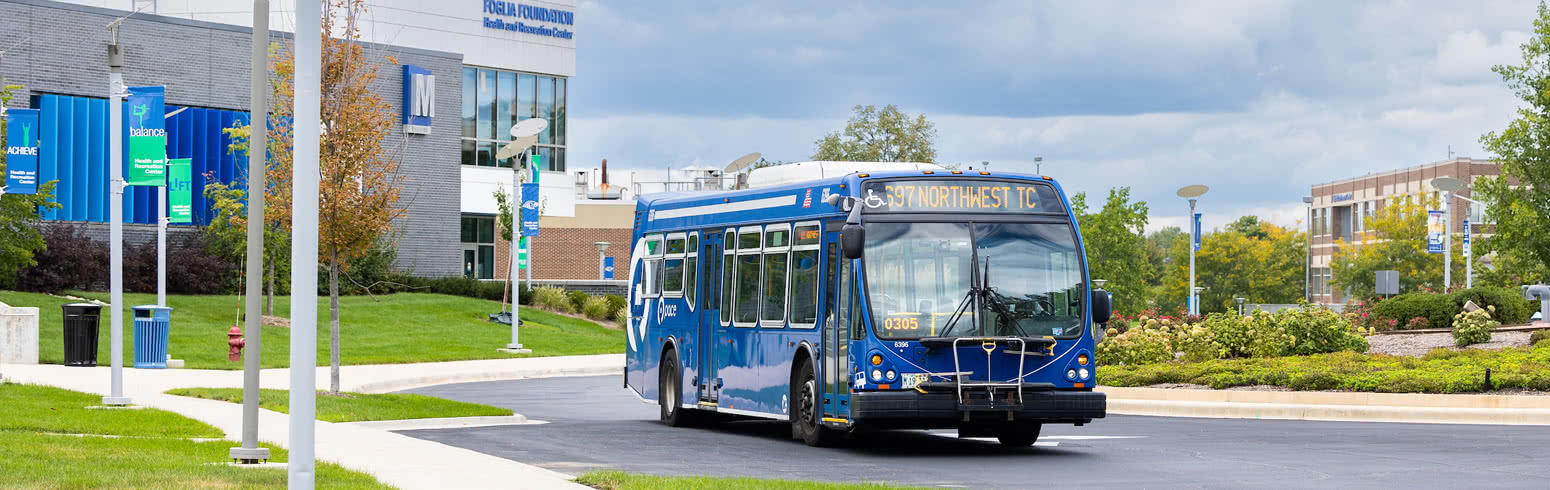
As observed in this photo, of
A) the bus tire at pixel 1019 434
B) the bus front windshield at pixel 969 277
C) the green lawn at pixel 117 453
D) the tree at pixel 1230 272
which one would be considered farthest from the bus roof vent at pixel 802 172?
the tree at pixel 1230 272

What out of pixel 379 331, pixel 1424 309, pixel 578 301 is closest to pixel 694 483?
pixel 1424 309

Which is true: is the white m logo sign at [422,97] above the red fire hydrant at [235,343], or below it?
above

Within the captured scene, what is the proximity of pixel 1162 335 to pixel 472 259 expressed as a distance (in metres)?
45.9

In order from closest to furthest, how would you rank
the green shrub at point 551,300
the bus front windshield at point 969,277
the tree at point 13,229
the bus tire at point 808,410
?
the bus front windshield at point 969,277 → the bus tire at point 808,410 → the tree at point 13,229 → the green shrub at point 551,300

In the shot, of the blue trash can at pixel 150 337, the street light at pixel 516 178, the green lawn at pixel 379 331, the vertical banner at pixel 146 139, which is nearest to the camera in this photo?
the vertical banner at pixel 146 139

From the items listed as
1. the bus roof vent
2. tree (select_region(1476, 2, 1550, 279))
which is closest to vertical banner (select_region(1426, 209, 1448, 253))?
tree (select_region(1476, 2, 1550, 279))

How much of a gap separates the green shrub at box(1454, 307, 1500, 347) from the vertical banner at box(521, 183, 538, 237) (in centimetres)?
2221

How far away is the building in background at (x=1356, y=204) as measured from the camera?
103331 millimetres

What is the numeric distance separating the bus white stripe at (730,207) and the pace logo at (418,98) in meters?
40.6

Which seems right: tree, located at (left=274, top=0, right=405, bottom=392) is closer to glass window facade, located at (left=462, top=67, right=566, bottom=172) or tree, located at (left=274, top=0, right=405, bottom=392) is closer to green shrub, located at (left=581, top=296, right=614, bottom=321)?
green shrub, located at (left=581, top=296, right=614, bottom=321)

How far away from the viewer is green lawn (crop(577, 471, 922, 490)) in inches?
502

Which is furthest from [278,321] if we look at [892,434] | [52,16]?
[892,434]

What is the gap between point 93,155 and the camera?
171ft

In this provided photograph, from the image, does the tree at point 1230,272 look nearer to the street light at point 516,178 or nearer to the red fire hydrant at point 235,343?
the street light at point 516,178
